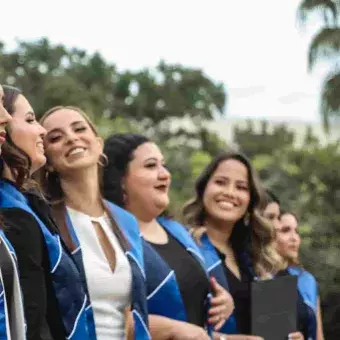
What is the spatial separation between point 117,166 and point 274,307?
1172 millimetres

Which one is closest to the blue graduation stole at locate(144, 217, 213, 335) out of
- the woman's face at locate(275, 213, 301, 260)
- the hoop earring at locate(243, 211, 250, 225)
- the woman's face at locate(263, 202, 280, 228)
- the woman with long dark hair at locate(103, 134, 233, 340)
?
the woman with long dark hair at locate(103, 134, 233, 340)

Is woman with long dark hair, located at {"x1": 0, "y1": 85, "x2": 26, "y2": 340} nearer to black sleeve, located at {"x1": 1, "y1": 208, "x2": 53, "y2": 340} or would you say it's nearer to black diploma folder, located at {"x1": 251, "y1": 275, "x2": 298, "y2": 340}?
black sleeve, located at {"x1": 1, "y1": 208, "x2": 53, "y2": 340}

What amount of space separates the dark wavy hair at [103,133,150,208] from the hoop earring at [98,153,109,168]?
0.07 meters

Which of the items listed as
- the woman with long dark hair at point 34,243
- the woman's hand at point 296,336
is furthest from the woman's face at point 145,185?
the woman's hand at point 296,336

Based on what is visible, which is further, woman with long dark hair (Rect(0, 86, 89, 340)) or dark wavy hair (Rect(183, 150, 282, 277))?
dark wavy hair (Rect(183, 150, 282, 277))

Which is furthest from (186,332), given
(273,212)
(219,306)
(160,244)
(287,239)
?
(287,239)

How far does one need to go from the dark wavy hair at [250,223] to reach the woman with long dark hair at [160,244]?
0.49 meters

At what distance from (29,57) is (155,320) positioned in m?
28.3

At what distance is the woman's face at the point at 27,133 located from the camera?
299 centimetres

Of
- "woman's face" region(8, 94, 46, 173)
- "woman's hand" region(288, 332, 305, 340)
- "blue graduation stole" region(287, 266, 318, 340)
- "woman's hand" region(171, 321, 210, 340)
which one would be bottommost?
"woman's hand" region(288, 332, 305, 340)

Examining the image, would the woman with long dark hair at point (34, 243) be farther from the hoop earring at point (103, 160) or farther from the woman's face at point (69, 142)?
the hoop earring at point (103, 160)

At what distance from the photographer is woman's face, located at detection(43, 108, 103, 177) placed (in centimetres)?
339

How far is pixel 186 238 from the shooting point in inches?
158

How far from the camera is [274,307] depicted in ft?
14.2
